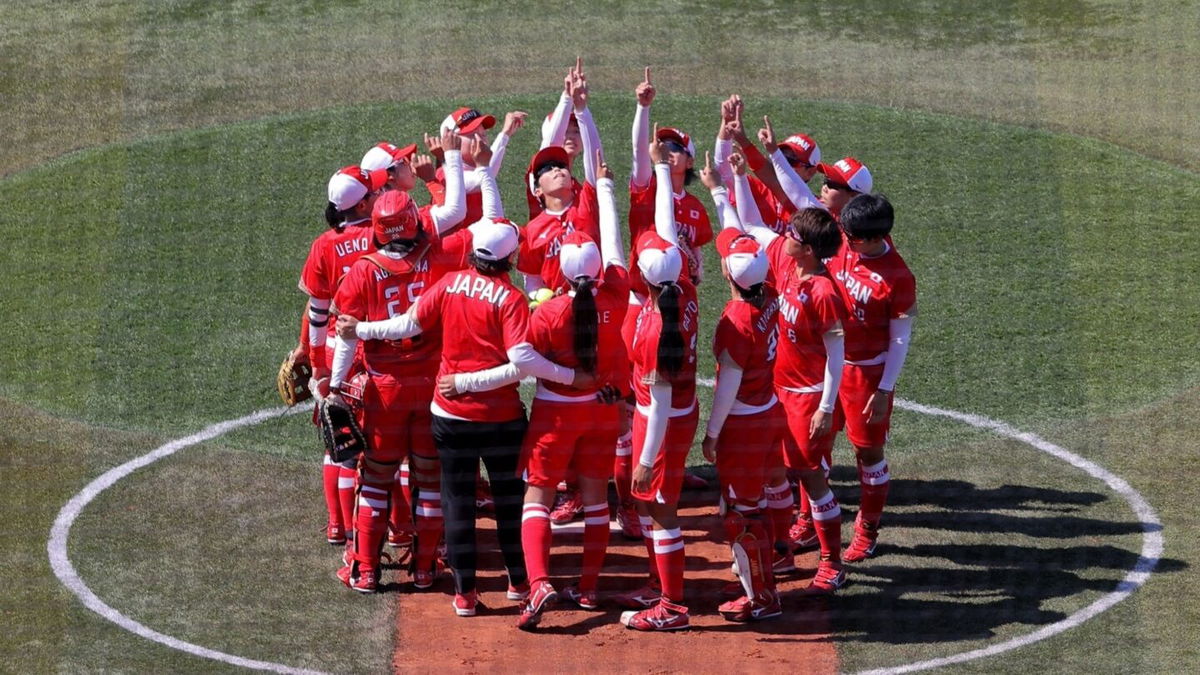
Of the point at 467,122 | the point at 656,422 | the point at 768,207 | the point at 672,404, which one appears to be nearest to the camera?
the point at 656,422

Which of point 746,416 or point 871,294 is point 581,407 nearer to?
point 746,416

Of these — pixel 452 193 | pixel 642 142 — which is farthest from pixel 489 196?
pixel 642 142

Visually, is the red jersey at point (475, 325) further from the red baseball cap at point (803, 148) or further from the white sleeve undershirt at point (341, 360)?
the red baseball cap at point (803, 148)

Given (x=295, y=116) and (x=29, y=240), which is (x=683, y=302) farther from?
(x=295, y=116)

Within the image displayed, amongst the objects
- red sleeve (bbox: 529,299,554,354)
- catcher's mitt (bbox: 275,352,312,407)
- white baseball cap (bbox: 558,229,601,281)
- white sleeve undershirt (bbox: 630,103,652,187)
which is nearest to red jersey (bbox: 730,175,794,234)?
white sleeve undershirt (bbox: 630,103,652,187)

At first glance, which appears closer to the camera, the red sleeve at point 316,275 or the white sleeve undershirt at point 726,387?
the white sleeve undershirt at point 726,387

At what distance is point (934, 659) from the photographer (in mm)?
6695

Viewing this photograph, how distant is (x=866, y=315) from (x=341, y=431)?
224cm

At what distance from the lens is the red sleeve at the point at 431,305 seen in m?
6.76

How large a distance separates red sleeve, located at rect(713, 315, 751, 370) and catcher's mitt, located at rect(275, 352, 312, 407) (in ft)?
6.78

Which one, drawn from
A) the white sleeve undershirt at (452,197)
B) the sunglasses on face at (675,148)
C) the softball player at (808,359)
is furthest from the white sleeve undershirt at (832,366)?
the white sleeve undershirt at (452,197)

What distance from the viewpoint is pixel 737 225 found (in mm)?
7270

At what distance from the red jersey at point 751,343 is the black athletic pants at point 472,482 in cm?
92

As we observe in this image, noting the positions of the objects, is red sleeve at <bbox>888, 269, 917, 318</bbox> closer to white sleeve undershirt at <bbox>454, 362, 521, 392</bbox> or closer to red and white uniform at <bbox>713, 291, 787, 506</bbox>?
red and white uniform at <bbox>713, 291, 787, 506</bbox>
